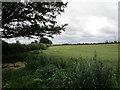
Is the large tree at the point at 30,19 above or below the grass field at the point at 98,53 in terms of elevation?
above

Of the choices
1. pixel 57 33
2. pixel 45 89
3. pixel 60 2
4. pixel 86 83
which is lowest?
pixel 45 89

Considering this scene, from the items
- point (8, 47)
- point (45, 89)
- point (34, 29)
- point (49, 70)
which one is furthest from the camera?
point (8, 47)

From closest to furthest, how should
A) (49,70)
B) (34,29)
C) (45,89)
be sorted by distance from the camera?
(45,89)
(49,70)
(34,29)

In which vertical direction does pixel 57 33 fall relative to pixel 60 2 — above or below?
below

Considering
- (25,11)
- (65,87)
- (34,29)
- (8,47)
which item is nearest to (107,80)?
(65,87)

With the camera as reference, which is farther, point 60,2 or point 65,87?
point 60,2

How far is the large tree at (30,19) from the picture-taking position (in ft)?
34.5

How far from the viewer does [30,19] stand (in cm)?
1170

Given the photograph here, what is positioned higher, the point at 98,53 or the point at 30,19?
the point at 30,19

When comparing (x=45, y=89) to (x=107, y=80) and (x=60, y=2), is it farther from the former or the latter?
(x=60, y=2)

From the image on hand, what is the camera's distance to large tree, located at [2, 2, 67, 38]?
10508 mm

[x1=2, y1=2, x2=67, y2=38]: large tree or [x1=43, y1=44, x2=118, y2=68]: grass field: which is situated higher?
[x1=2, y1=2, x2=67, y2=38]: large tree

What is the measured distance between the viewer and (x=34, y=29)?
1038cm

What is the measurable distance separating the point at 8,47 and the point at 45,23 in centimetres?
475
